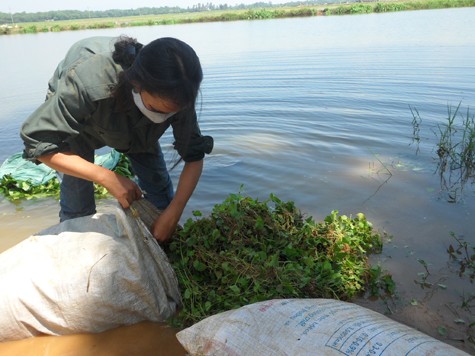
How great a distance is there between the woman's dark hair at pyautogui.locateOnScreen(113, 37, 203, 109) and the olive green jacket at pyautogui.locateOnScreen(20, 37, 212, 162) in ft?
0.98

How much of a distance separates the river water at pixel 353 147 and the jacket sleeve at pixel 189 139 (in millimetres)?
114

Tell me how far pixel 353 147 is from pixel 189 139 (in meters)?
3.30

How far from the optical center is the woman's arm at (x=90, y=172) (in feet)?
6.82

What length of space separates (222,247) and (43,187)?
104 inches

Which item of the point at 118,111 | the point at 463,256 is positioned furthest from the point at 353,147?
the point at 118,111

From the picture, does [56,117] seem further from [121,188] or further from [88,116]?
[121,188]

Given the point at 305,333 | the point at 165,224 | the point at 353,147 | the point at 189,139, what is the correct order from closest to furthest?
the point at 305,333, the point at 189,139, the point at 165,224, the point at 353,147

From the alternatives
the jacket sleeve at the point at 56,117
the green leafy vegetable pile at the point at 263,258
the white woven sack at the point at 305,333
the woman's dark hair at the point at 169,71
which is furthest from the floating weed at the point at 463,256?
the jacket sleeve at the point at 56,117

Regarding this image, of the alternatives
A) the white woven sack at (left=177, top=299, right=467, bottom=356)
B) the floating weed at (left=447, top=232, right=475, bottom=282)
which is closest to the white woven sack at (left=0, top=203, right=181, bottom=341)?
the white woven sack at (left=177, top=299, right=467, bottom=356)

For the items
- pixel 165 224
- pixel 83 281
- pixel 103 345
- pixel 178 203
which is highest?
pixel 178 203

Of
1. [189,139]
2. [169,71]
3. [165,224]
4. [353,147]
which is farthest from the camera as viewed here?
[353,147]

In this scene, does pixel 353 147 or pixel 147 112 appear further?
pixel 353 147

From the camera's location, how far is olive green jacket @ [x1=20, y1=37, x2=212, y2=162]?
1993mm

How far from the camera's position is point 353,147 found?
16.8ft
